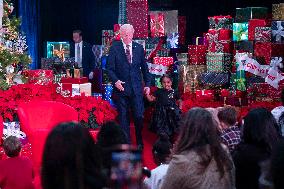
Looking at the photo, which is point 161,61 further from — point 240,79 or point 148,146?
point 148,146

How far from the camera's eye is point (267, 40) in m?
10.2

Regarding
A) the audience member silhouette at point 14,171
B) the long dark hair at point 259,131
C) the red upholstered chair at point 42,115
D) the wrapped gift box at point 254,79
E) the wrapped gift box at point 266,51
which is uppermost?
the wrapped gift box at point 266,51

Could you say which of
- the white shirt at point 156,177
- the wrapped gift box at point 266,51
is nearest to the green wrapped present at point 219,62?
the wrapped gift box at point 266,51

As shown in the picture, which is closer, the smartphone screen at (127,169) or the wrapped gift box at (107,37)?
the smartphone screen at (127,169)

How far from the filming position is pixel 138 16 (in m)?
11.4

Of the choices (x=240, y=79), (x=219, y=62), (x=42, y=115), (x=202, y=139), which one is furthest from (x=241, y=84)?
(x=202, y=139)

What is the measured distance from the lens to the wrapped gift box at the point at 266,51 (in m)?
10.1

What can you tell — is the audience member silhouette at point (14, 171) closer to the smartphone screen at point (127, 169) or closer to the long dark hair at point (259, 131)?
the long dark hair at point (259, 131)

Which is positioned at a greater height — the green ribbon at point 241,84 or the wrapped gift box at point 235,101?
the green ribbon at point 241,84

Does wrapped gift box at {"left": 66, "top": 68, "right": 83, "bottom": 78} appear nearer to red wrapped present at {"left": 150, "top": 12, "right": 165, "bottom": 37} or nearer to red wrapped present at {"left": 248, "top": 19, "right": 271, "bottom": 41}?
red wrapped present at {"left": 150, "top": 12, "right": 165, "bottom": 37}

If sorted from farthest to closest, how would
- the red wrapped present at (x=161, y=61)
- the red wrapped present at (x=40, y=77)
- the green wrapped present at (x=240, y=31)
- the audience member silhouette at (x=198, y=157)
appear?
the red wrapped present at (x=161, y=61), the green wrapped present at (x=240, y=31), the red wrapped present at (x=40, y=77), the audience member silhouette at (x=198, y=157)

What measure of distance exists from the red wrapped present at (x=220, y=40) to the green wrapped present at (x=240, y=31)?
28 centimetres

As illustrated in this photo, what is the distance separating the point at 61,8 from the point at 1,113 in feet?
26.9

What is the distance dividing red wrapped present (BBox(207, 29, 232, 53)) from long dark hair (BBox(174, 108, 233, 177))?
24.2 ft
